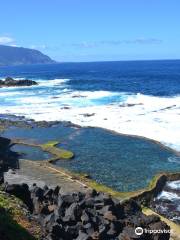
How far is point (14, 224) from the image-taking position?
72.1 ft

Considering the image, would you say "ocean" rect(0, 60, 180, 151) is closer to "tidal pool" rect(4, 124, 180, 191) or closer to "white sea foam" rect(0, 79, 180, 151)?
"white sea foam" rect(0, 79, 180, 151)

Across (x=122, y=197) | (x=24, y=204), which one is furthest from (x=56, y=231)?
(x=122, y=197)

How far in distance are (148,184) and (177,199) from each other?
410cm

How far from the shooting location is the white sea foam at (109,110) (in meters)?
56.5

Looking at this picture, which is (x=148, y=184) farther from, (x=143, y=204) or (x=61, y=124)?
(x=61, y=124)

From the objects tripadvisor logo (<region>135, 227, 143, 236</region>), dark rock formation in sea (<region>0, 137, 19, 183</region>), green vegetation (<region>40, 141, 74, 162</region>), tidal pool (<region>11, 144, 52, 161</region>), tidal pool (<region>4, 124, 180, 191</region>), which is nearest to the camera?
tripadvisor logo (<region>135, 227, 143, 236</region>)

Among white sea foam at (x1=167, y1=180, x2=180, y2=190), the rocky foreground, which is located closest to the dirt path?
the rocky foreground

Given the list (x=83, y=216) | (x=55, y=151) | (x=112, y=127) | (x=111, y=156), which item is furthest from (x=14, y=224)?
(x=112, y=127)

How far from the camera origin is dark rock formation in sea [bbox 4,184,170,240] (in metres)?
23.0

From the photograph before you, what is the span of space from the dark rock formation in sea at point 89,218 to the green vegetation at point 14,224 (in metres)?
0.80

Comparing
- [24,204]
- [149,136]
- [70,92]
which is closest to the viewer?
[24,204]

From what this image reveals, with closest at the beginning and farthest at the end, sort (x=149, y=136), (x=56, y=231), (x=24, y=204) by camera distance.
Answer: (x=56, y=231) → (x=24, y=204) → (x=149, y=136)

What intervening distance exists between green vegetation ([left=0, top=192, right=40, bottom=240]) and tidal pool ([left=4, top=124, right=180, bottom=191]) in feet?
37.2

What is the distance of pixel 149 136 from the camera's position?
52375mm
